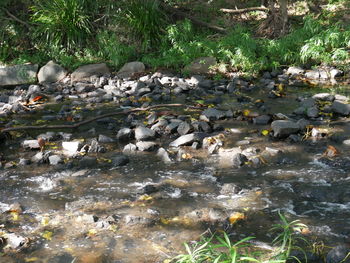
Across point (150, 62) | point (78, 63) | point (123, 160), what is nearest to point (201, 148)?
point (123, 160)

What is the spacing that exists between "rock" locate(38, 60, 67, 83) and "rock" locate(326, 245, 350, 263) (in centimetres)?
729

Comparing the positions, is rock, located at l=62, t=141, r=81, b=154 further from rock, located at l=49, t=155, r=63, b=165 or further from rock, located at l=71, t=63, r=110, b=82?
rock, located at l=71, t=63, r=110, b=82

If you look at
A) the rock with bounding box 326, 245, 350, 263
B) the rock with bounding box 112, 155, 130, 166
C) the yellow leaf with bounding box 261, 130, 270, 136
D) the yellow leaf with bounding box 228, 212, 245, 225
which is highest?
the rock with bounding box 326, 245, 350, 263

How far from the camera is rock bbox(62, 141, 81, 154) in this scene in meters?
4.88

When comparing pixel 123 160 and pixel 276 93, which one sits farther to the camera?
pixel 276 93

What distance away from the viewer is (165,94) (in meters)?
7.35

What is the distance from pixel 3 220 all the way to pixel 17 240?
1.49ft

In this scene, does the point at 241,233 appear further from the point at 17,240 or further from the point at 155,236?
the point at 17,240

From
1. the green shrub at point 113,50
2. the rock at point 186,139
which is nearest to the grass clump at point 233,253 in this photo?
the rock at point 186,139

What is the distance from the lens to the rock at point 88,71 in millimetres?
8891

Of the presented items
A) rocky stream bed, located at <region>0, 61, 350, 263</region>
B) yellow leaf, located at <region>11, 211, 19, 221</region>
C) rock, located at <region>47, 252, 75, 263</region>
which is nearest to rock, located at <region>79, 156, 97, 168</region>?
rocky stream bed, located at <region>0, 61, 350, 263</region>

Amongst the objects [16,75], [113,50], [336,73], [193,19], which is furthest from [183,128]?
[193,19]

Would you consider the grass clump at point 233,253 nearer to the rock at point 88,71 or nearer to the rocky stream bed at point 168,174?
the rocky stream bed at point 168,174

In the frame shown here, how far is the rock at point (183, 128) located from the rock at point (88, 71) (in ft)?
13.2
